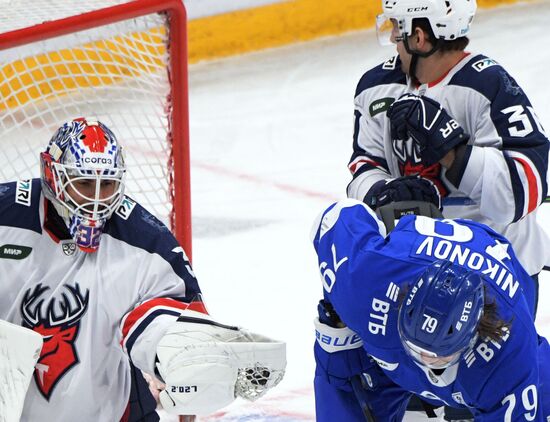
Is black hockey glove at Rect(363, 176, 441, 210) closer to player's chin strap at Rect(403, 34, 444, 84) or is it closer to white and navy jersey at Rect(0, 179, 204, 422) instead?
player's chin strap at Rect(403, 34, 444, 84)

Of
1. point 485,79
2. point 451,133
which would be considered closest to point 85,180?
point 451,133

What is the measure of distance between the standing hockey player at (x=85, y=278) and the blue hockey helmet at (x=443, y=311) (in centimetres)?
41

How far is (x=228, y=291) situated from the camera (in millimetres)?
4250

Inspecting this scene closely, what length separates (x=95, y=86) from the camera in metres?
3.79

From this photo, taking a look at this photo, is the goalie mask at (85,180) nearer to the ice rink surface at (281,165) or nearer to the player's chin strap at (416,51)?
the player's chin strap at (416,51)

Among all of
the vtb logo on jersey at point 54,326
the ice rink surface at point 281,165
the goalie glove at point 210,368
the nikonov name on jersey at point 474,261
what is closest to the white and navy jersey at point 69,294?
the vtb logo on jersey at point 54,326

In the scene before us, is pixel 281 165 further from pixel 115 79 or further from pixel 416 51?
pixel 416 51

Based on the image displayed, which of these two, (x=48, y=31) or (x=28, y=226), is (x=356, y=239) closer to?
(x=28, y=226)

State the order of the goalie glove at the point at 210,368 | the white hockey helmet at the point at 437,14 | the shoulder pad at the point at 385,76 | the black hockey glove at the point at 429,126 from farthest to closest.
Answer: the shoulder pad at the point at 385,76 → the white hockey helmet at the point at 437,14 → the black hockey glove at the point at 429,126 → the goalie glove at the point at 210,368

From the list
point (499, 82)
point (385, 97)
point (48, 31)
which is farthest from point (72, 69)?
point (499, 82)

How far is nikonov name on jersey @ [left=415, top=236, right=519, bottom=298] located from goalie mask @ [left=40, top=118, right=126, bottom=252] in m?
0.64

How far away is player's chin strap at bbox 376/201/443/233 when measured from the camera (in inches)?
99.9

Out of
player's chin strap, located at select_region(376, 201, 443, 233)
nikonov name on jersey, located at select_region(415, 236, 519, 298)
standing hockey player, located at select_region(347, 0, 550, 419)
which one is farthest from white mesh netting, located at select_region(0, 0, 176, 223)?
nikonov name on jersey, located at select_region(415, 236, 519, 298)

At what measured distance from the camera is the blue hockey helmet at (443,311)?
219cm
